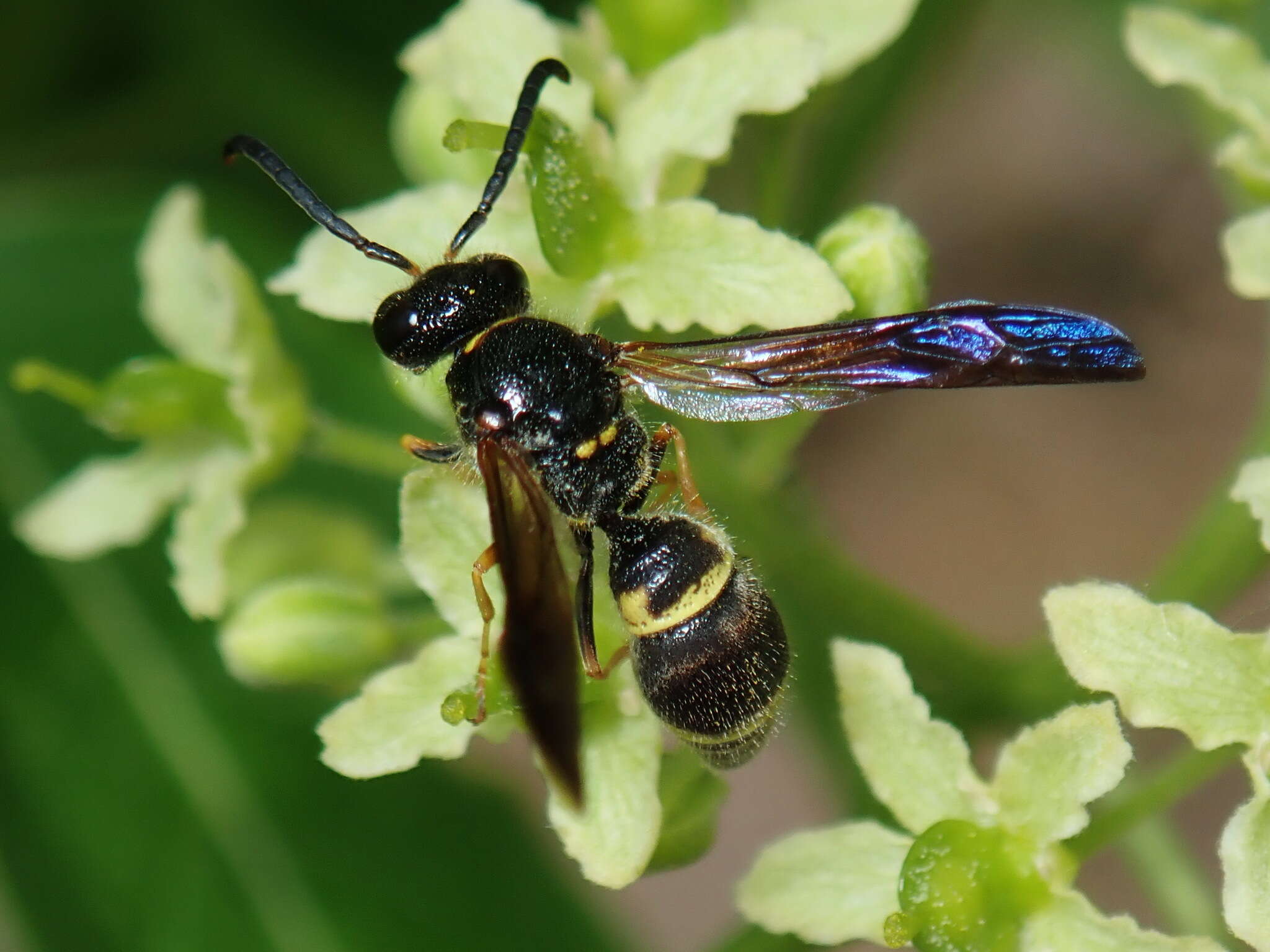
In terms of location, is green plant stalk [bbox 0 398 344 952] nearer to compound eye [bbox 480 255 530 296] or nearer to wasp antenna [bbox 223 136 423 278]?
wasp antenna [bbox 223 136 423 278]

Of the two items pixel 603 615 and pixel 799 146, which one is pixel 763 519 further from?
pixel 799 146

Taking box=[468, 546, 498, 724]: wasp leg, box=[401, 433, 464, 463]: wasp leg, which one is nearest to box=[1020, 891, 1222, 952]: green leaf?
box=[468, 546, 498, 724]: wasp leg

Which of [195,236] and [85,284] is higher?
[195,236]

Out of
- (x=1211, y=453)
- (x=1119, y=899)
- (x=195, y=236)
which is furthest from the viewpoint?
(x=1211, y=453)

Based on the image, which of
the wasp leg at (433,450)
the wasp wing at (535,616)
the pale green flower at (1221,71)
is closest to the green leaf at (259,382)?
the wasp leg at (433,450)

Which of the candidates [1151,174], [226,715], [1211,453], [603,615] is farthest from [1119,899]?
[603,615]

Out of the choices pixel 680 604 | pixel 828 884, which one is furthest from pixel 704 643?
pixel 828 884

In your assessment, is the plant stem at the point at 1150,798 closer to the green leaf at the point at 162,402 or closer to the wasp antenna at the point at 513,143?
the wasp antenna at the point at 513,143
